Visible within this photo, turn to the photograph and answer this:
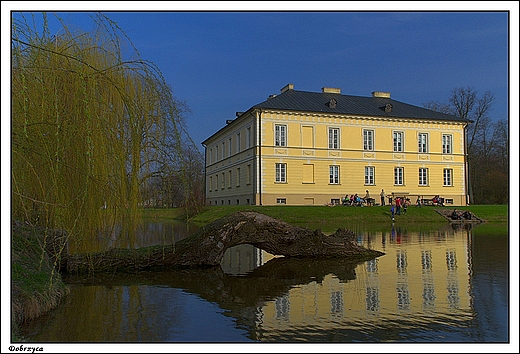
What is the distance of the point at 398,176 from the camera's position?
46.8 metres

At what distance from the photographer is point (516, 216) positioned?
19.0 ft

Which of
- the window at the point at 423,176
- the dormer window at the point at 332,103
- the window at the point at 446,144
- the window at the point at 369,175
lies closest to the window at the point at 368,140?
the window at the point at 369,175

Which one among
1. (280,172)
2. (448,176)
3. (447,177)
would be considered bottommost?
(447,177)

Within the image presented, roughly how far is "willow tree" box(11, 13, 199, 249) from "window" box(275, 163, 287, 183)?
35.9 metres

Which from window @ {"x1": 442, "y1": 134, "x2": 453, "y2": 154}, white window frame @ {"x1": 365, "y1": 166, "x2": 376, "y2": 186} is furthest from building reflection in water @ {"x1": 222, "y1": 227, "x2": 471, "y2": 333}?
window @ {"x1": 442, "y1": 134, "x2": 453, "y2": 154}

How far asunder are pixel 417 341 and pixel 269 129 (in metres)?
37.9

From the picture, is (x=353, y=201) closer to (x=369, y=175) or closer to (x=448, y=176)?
(x=369, y=175)

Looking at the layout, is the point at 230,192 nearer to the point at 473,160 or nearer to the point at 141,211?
the point at 473,160

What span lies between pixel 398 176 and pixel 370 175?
3030 mm

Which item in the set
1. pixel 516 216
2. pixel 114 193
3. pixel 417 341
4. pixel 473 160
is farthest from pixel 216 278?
pixel 473 160

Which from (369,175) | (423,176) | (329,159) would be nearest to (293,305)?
(329,159)

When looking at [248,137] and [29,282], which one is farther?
[248,137]

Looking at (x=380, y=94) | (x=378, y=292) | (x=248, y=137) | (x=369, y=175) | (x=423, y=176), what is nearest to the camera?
(x=378, y=292)

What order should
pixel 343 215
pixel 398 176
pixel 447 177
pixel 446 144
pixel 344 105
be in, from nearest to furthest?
1. pixel 343 215
2. pixel 344 105
3. pixel 398 176
4. pixel 447 177
5. pixel 446 144
